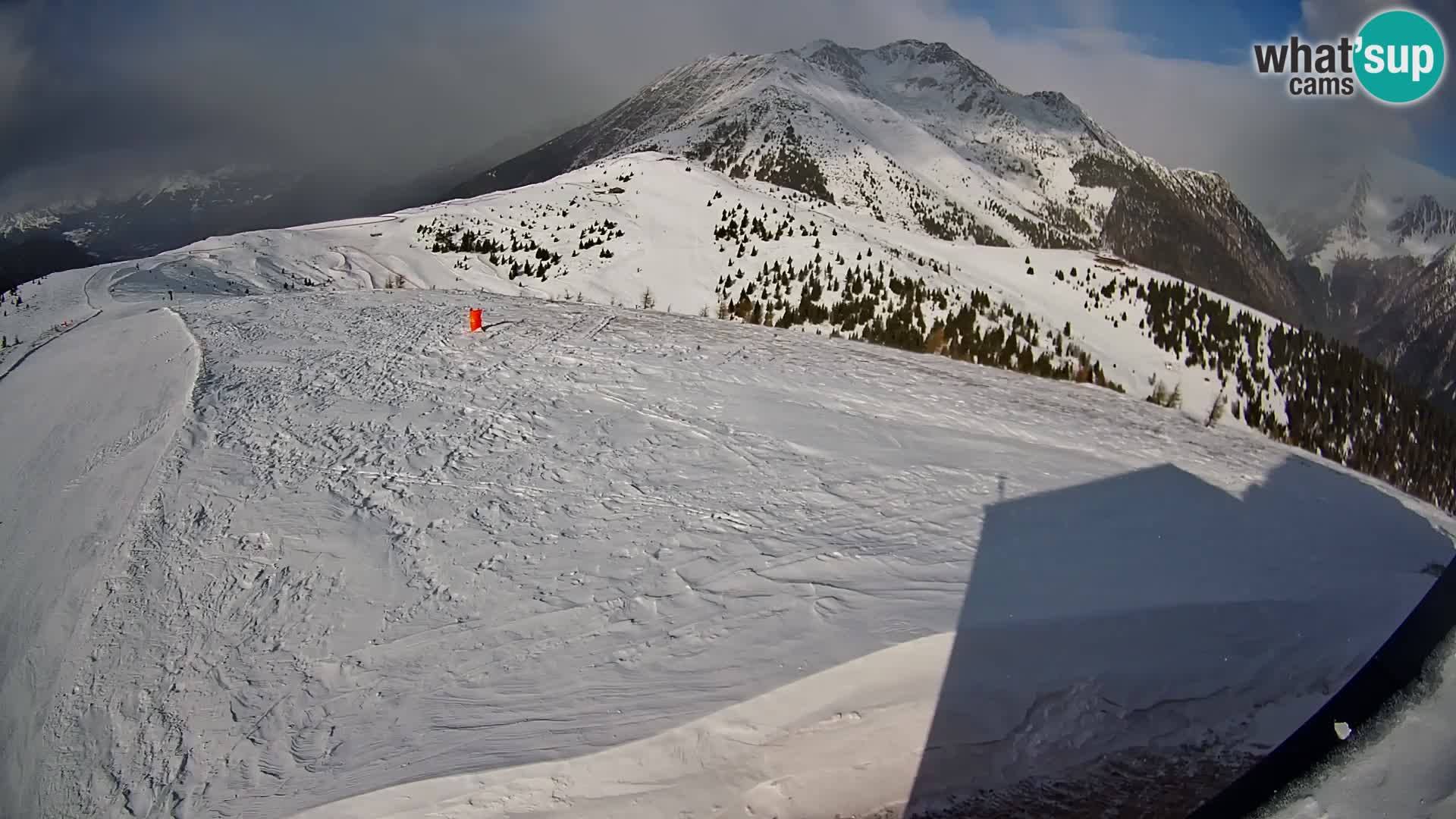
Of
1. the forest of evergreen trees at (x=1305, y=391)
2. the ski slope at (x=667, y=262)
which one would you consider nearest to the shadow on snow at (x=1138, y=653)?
the ski slope at (x=667, y=262)

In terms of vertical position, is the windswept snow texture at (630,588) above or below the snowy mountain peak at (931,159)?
below

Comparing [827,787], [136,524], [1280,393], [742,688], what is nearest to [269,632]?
[136,524]

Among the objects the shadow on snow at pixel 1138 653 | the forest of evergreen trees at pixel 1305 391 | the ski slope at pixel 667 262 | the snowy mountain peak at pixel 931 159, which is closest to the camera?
the shadow on snow at pixel 1138 653

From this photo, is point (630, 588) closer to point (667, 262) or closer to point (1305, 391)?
point (667, 262)

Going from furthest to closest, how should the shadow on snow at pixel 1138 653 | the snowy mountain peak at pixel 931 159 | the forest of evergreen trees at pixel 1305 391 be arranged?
the snowy mountain peak at pixel 931 159
the forest of evergreen trees at pixel 1305 391
the shadow on snow at pixel 1138 653

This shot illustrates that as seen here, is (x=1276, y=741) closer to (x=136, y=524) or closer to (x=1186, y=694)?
(x=1186, y=694)

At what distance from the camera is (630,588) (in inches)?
217

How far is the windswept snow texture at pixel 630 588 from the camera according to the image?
4.19 meters

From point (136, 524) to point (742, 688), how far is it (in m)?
5.68

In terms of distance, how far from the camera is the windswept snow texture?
419 cm

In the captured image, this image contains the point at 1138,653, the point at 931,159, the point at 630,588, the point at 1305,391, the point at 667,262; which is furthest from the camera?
Answer: the point at 931,159

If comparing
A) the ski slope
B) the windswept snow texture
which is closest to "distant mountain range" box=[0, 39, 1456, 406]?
the ski slope

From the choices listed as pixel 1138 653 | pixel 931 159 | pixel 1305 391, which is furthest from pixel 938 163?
pixel 1138 653

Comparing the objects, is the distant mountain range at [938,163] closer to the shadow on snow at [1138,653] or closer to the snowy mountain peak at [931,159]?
the snowy mountain peak at [931,159]
